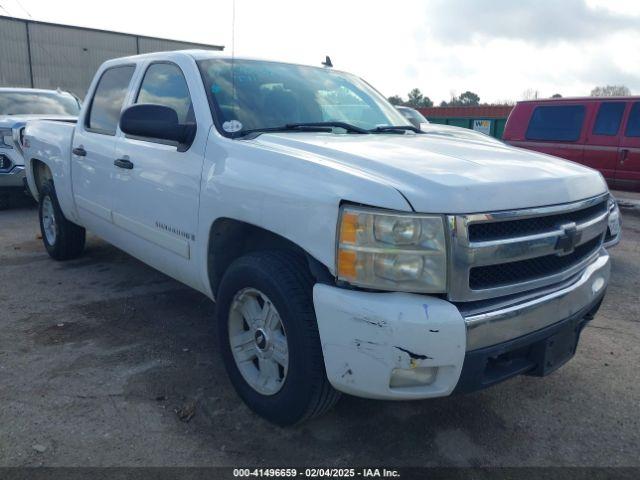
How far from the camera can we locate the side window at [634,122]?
9305 millimetres

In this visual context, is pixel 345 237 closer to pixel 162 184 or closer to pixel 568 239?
pixel 568 239

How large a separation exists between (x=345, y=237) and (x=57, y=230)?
432 cm

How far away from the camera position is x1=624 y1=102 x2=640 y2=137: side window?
9305 millimetres

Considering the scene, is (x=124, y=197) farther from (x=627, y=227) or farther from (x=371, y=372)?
(x=627, y=227)

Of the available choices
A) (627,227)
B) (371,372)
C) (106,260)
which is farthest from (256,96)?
(627,227)

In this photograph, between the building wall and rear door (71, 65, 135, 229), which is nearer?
rear door (71, 65, 135, 229)

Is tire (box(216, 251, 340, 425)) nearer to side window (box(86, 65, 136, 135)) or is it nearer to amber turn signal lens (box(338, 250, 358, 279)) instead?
amber turn signal lens (box(338, 250, 358, 279))

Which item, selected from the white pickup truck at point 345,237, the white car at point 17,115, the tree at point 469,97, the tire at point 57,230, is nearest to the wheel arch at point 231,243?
the white pickup truck at point 345,237

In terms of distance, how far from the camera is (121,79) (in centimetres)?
441

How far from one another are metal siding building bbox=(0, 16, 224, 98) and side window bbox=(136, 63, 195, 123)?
26527 mm

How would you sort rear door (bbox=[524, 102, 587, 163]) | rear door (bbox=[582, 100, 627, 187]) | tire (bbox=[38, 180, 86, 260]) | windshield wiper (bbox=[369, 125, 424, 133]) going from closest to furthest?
windshield wiper (bbox=[369, 125, 424, 133])
tire (bbox=[38, 180, 86, 260])
rear door (bbox=[582, 100, 627, 187])
rear door (bbox=[524, 102, 587, 163])

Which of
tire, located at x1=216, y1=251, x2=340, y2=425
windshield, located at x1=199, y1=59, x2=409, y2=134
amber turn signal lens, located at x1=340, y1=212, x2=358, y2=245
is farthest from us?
windshield, located at x1=199, y1=59, x2=409, y2=134

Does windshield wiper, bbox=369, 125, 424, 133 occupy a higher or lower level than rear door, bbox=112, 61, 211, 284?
higher

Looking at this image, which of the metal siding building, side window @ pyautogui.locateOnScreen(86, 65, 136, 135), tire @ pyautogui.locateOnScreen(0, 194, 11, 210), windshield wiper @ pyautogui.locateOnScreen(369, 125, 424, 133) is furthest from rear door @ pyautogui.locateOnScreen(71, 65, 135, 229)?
the metal siding building
